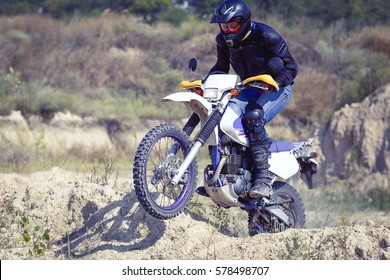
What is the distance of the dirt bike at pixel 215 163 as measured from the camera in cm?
795

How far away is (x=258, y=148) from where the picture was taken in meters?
8.73

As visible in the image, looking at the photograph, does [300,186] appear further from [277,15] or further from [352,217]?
[277,15]

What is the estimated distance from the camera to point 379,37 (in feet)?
103

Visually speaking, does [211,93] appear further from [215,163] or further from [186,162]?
[186,162]

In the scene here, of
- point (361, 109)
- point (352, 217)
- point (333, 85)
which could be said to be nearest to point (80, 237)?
point (352, 217)

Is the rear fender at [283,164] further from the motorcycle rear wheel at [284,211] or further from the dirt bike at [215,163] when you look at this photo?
the motorcycle rear wheel at [284,211]

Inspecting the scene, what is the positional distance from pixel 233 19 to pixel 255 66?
2.18 feet

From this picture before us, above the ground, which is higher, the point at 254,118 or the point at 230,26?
the point at 230,26

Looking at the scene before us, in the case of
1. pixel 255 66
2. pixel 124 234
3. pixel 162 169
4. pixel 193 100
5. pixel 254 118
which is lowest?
pixel 124 234

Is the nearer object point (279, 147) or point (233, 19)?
point (233, 19)

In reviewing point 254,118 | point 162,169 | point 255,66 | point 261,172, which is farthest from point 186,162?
point 255,66

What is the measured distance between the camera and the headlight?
338 inches

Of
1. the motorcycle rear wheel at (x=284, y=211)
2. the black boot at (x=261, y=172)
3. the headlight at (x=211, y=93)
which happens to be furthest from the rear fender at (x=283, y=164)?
the headlight at (x=211, y=93)

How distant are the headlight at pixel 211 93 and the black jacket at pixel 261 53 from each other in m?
0.65
